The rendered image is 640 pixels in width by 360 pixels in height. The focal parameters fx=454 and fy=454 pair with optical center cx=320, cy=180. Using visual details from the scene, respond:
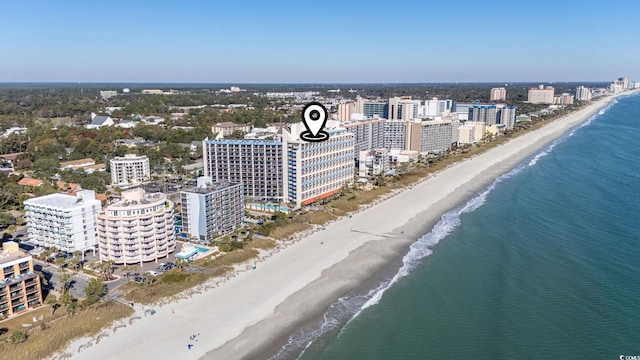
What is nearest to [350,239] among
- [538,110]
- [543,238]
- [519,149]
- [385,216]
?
[385,216]

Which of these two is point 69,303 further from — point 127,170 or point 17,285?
point 127,170

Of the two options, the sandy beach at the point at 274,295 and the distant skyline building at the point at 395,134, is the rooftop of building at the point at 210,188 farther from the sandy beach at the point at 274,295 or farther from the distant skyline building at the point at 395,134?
the distant skyline building at the point at 395,134

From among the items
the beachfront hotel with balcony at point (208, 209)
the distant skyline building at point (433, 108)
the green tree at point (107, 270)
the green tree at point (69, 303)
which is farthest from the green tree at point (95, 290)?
the distant skyline building at point (433, 108)

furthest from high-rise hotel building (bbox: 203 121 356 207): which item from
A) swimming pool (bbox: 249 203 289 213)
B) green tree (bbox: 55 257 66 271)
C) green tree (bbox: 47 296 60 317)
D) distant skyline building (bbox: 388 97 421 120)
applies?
distant skyline building (bbox: 388 97 421 120)

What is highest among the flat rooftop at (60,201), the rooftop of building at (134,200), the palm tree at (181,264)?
the rooftop of building at (134,200)

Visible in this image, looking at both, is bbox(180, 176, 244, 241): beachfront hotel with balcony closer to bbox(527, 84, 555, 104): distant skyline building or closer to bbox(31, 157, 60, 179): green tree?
bbox(31, 157, 60, 179): green tree
